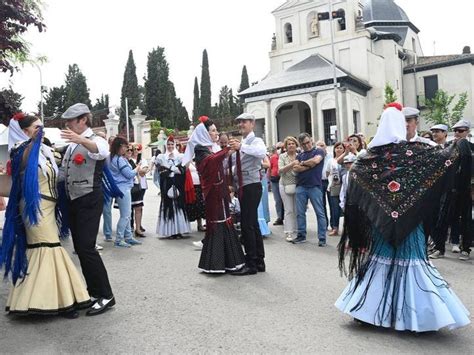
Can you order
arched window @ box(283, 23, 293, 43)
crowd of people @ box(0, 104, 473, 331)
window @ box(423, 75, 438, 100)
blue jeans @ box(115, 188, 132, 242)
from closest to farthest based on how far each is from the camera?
crowd of people @ box(0, 104, 473, 331)
blue jeans @ box(115, 188, 132, 242)
window @ box(423, 75, 438, 100)
arched window @ box(283, 23, 293, 43)

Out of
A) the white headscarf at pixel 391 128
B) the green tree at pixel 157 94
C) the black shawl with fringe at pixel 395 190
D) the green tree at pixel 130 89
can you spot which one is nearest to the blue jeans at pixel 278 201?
the black shawl with fringe at pixel 395 190

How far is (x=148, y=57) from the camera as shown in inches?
2437

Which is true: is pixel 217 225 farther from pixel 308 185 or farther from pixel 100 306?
pixel 308 185

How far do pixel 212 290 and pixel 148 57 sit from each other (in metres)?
60.3

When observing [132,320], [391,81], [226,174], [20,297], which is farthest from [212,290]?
[391,81]

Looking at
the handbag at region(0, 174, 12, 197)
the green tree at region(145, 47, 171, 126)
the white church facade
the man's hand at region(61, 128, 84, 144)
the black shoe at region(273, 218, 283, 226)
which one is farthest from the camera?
the green tree at region(145, 47, 171, 126)

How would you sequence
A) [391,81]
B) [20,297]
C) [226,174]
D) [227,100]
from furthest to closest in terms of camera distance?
1. [227,100]
2. [391,81]
3. [226,174]
4. [20,297]

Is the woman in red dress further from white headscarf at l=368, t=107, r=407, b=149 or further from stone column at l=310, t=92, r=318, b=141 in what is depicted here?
stone column at l=310, t=92, r=318, b=141

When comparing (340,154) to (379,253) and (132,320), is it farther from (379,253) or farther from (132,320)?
(132,320)

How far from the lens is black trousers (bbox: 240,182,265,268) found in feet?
19.7

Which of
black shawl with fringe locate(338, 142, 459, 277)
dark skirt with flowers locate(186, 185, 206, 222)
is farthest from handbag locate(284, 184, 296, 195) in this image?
black shawl with fringe locate(338, 142, 459, 277)

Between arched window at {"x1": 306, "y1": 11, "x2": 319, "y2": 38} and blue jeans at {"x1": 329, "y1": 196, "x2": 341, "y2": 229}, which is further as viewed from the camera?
arched window at {"x1": 306, "y1": 11, "x2": 319, "y2": 38}

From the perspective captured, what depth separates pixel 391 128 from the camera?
13.1 ft

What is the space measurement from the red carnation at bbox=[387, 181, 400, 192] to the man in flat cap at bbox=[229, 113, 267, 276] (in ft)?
7.33
